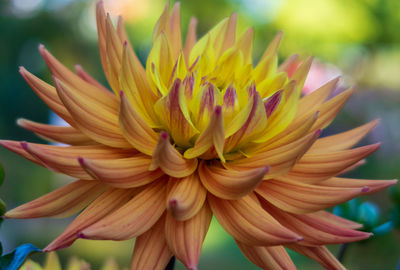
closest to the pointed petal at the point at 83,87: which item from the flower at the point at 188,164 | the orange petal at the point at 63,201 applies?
the flower at the point at 188,164

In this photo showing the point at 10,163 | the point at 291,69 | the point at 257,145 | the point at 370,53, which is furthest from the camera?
the point at 370,53

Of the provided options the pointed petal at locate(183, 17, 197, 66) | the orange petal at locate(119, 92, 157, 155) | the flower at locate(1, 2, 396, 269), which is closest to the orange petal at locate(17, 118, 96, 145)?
the flower at locate(1, 2, 396, 269)

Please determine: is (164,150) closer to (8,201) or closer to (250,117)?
(250,117)

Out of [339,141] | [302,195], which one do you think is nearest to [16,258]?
[302,195]

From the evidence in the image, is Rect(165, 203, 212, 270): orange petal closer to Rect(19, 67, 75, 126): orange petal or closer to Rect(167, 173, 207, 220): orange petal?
Rect(167, 173, 207, 220): orange petal

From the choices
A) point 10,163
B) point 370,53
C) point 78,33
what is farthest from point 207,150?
point 370,53

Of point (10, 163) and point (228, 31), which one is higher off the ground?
point (228, 31)

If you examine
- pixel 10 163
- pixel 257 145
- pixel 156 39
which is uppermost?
pixel 156 39
